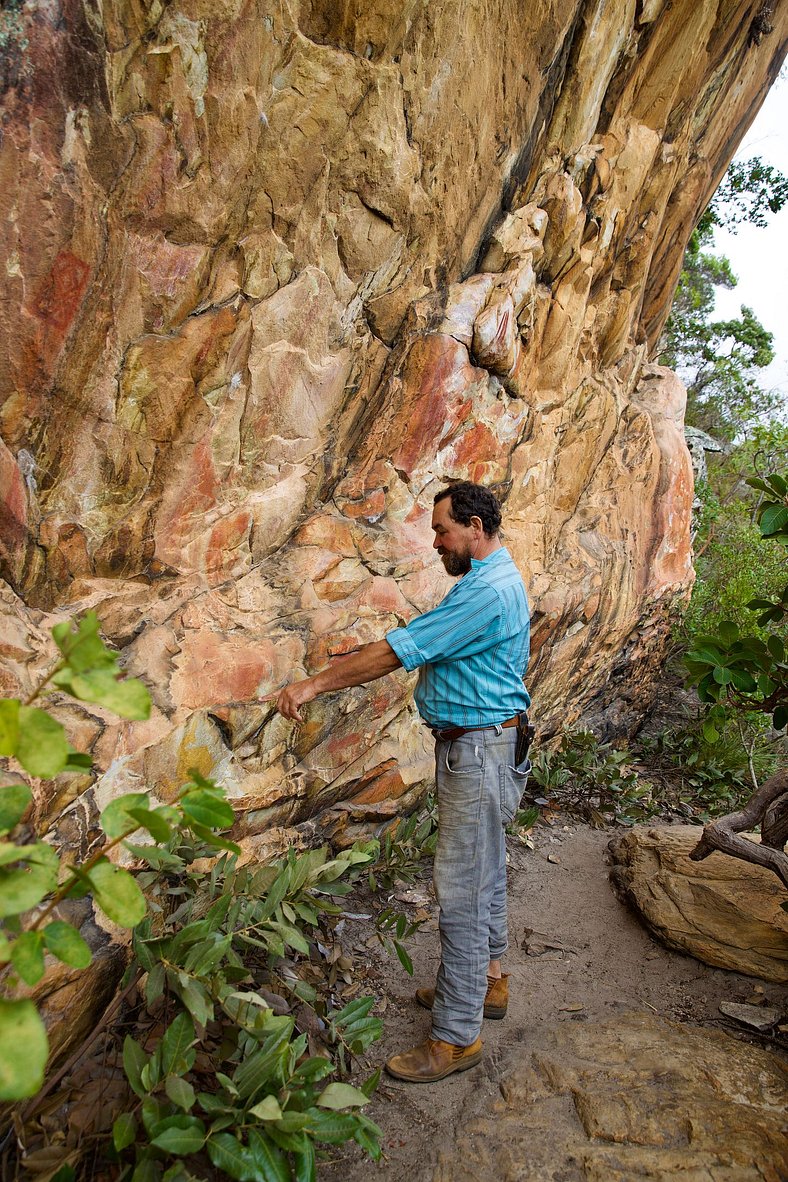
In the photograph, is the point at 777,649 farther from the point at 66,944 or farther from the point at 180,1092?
the point at 66,944

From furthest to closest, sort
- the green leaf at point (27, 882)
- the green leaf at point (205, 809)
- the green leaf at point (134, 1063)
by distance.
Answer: the green leaf at point (134, 1063) < the green leaf at point (205, 809) < the green leaf at point (27, 882)

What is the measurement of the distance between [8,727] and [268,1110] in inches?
51.8

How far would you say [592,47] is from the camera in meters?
3.83

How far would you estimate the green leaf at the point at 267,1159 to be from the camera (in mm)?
1763

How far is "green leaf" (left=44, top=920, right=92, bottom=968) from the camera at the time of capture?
1.16 m

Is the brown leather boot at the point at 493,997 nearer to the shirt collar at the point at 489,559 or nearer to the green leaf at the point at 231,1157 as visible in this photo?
the green leaf at the point at 231,1157

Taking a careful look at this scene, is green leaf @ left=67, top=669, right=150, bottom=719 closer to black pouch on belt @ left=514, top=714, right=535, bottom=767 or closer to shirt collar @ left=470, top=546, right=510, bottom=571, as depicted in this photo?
shirt collar @ left=470, top=546, right=510, bottom=571

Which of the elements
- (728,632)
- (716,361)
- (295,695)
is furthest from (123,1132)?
(716,361)

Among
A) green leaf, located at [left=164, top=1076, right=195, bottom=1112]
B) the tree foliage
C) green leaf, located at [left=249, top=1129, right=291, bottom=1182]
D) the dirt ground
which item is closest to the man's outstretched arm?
green leaf, located at [left=164, top=1076, right=195, bottom=1112]

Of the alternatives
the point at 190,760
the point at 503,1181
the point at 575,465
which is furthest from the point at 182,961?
the point at 575,465

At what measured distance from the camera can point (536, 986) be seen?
3273 mm

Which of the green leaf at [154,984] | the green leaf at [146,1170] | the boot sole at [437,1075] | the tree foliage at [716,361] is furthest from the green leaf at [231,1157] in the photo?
the tree foliage at [716,361]

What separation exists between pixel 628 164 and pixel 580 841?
163 inches

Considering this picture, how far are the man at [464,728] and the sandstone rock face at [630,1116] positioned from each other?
28 cm
